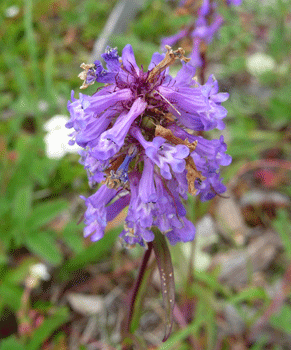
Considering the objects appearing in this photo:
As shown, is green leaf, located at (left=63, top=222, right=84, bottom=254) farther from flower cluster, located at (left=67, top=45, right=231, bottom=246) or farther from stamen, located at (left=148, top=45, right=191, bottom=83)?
stamen, located at (left=148, top=45, right=191, bottom=83)

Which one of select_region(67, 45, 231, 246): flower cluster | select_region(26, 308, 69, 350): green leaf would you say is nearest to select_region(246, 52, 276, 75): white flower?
select_region(67, 45, 231, 246): flower cluster

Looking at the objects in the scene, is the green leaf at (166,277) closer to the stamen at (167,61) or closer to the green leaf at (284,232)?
the stamen at (167,61)

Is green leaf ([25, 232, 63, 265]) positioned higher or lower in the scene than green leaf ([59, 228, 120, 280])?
higher

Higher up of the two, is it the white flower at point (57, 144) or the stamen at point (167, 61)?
the stamen at point (167, 61)

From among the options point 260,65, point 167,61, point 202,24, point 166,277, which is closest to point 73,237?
point 166,277

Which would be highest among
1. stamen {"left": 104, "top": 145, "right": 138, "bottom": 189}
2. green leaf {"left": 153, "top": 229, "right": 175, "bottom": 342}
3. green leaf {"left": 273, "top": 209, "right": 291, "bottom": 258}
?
stamen {"left": 104, "top": 145, "right": 138, "bottom": 189}

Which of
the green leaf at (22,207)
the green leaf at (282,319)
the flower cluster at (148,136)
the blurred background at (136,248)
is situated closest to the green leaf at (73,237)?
the blurred background at (136,248)

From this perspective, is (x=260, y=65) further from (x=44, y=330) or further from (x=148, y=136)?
(x=44, y=330)

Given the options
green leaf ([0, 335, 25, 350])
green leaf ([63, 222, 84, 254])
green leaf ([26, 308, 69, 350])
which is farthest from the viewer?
green leaf ([63, 222, 84, 254])
